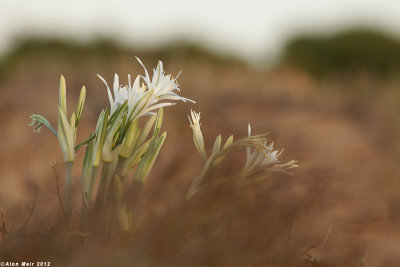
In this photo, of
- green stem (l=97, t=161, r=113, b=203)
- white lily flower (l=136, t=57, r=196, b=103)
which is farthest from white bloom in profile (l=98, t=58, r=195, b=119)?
green stem (l=97, t=161, r=113, b=203)

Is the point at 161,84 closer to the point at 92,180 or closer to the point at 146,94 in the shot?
the point at 146,94

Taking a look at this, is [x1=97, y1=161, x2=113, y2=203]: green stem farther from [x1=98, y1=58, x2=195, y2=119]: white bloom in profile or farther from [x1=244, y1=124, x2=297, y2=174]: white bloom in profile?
[x1=244, y1=124, x2=297, y2=174]: white bloom in profile

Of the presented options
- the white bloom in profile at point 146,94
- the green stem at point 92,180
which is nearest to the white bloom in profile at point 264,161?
the white bloom in profile at point 146,94

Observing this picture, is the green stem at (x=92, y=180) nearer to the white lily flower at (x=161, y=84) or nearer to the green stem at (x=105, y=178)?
the green stem at (x=105, y=178)

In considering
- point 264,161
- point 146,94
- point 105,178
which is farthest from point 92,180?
point 264,161

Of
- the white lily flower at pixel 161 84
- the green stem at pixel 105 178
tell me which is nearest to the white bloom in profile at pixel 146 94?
the white lily flower at pixel 161 84

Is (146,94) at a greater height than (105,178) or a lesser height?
greater

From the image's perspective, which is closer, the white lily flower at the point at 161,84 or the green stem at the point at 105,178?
the green stem at the point at 105,178

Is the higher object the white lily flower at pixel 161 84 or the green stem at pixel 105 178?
the white lily flower at pixel 161 84

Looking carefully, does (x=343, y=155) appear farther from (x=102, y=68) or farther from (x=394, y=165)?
(x=102, y=68)

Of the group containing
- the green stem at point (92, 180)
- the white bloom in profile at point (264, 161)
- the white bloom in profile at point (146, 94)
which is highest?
the white bloom in profile at point (146, 94)

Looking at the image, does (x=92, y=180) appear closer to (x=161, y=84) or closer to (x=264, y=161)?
(x=161, y=84)

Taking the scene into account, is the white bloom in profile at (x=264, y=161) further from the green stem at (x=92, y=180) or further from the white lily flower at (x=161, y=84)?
the green stem at (x=92, y=180)
